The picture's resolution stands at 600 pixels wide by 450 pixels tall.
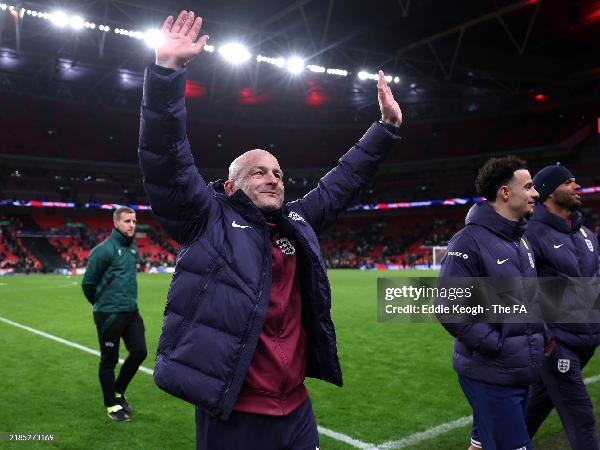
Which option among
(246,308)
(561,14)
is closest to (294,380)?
(246,308)

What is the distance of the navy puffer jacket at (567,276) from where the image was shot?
11.8ft

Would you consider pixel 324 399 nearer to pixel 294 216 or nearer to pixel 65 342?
pixel 294 216

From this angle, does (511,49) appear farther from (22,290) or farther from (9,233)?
(9,233)

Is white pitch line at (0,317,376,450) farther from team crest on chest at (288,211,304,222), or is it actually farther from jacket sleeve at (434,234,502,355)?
team crest on chest at (288,211,304,222)

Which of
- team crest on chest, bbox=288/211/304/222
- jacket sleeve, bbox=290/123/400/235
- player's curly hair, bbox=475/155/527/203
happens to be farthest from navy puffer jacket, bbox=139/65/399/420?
player's curly hair, bbox=475/155/527/203

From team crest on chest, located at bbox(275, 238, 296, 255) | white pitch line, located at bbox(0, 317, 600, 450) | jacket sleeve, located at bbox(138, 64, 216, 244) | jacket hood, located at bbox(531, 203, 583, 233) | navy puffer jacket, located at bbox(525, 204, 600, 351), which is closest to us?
jacket sleeve, located at bbox(138, 64, 216, 244)

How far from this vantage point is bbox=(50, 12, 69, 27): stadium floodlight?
68.4 ft

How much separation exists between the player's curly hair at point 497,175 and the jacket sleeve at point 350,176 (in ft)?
2.34

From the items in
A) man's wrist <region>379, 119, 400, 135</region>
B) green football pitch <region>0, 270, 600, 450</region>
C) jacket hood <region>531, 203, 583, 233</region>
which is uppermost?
man's wrist <region>379, 119, 400, 135</region>

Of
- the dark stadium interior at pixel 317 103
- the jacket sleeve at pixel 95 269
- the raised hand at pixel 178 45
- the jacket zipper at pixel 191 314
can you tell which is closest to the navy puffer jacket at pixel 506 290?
the jacket zipper at pixel 191 314

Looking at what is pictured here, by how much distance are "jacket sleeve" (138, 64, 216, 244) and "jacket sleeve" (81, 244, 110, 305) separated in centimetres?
373

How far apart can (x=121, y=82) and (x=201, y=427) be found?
46493 millimetres

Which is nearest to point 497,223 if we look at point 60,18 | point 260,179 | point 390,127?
point 390,127

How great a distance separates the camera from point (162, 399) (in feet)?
20.7
